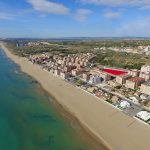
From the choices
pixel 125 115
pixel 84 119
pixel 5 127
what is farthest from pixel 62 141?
pixel 125 115

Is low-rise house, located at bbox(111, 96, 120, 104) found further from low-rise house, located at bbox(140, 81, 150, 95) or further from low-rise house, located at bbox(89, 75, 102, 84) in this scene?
low-rise house, located at bbox(89, 75, 102, 84)

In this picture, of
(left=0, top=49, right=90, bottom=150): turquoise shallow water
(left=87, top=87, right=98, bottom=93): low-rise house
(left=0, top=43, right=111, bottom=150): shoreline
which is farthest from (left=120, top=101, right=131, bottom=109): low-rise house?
(left=0, top=49, right=90, bottom=150): turquoise shallow water

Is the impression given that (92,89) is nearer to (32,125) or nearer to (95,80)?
(95,80)

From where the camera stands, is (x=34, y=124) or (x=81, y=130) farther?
(x=34, y=124)

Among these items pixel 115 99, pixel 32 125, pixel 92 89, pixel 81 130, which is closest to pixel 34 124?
pixel 32 125

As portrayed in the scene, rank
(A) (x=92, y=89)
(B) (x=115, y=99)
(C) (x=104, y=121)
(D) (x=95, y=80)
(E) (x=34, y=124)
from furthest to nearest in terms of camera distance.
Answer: (D) (x=95, y=80), (A) (x=92, y=89), (B) (x=115, y=99), (C) (x=104, y=121), (E) (x=34, y=124)

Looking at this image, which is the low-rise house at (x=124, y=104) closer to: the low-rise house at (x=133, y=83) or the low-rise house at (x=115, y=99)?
the low-rise house at (x=115, y=99)

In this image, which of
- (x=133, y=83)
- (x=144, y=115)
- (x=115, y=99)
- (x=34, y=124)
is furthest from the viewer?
(x=133, y=83)
